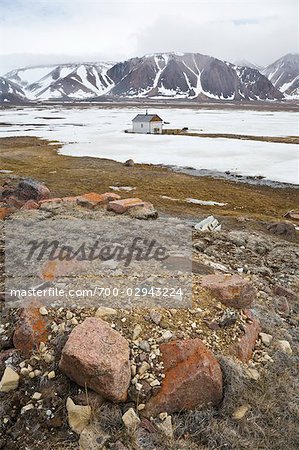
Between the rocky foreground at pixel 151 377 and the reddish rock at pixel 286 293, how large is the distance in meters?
1.58

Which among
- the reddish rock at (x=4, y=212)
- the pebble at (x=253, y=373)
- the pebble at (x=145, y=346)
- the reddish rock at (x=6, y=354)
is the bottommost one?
the pebble at (x=253, y=373)

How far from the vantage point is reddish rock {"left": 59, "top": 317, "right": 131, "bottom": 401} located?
4.75 metres

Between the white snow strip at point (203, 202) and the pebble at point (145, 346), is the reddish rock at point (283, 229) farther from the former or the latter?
the pebble at point (145, 346)

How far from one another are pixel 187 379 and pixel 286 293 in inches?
164

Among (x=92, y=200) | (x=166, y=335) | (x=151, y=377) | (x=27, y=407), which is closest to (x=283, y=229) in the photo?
(x=92, y=200)

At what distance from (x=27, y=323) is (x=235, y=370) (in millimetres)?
3058

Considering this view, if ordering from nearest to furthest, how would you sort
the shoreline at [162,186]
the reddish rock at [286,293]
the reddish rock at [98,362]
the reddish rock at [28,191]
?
the reddish rock at [98,362], the reddish rock at [286,293], the reddish rock at [28,191], the shoreline at [162,186]

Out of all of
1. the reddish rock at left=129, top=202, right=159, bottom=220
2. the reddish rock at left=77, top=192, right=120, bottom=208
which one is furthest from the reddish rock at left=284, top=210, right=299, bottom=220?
the reddish rock at left=77, top=192, right=120, bottom=208

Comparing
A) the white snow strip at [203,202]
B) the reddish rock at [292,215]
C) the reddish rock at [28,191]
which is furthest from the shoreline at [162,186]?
the reddish rock at [28,191]

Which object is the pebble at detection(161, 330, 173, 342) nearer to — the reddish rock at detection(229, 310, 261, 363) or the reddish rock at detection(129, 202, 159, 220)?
the reddish rock at detection(229, 310, 261, 363)

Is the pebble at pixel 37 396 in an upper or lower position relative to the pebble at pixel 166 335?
lower

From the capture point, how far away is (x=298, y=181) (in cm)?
2547

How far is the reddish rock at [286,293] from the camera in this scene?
27.1ft

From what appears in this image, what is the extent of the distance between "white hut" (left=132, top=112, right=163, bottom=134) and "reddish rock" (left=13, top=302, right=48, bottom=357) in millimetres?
52663
